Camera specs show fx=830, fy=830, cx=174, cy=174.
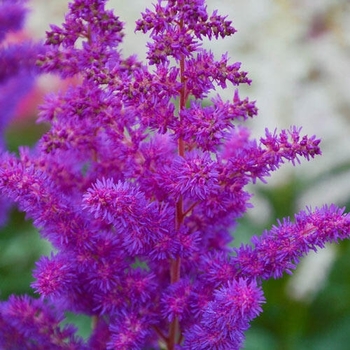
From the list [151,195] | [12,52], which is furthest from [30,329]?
[12,52]

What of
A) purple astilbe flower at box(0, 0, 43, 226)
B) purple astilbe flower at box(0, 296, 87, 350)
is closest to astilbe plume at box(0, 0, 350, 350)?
purple astilbe flower at box(0, 296, 87, 350)

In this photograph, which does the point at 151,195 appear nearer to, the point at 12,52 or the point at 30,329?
the point at 30,329

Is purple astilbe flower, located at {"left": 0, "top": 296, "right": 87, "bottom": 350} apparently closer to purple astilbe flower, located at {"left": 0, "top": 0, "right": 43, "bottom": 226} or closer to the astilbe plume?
the astilbe plume

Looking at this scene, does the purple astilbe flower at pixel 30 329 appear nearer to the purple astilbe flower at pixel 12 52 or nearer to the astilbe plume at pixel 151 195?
the astilbe plume at pixel 151 195

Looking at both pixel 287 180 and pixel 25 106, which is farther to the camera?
pixel 25 106

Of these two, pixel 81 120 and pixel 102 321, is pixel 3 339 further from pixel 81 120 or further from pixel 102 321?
pixel 81 120

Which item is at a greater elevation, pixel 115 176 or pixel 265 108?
pixel 265 108

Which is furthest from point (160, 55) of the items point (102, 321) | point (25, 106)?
point (25, 106)

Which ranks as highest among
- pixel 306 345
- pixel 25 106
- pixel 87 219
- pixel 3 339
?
pixel 25 106
